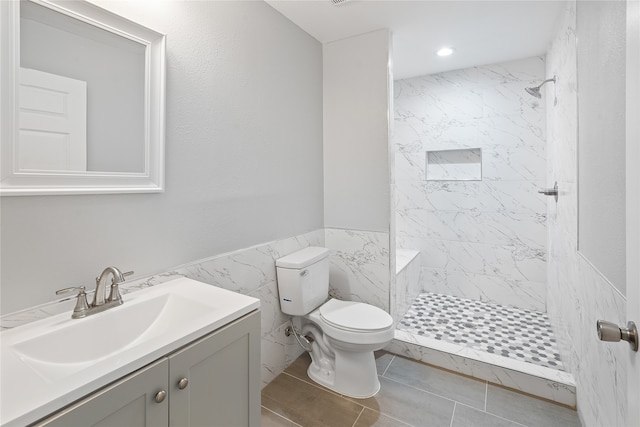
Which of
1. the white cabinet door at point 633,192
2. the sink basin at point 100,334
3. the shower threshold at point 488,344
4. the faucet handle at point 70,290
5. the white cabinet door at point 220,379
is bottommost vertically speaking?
the shower threshold at point 488,344

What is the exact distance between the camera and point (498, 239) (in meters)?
2.99

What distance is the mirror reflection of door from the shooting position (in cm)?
95

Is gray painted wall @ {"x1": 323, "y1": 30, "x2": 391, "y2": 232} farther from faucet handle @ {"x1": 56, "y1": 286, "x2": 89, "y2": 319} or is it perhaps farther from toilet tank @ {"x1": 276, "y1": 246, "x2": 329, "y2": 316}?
faucet handle @ {"x1": 56, "y1": 286, "x2": 89, "y2": 319}

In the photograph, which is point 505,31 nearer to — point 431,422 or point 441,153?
point 441,153

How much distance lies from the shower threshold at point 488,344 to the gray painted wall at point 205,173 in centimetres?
129

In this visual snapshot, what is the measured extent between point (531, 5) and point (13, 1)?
2629 mm

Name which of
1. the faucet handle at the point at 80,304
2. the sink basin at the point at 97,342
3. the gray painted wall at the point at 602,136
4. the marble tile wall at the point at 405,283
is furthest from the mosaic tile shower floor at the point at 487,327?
the faucet handle at the point at 80,304

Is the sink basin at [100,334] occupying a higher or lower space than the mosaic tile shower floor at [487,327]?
higher

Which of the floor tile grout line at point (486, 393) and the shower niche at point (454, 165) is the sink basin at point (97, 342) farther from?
the shower niche at point (454, 165)

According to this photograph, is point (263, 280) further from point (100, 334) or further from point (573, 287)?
point (573, 287)

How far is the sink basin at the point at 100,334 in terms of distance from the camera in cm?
86

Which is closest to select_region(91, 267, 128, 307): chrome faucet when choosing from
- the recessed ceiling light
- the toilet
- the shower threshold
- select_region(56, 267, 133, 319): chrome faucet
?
select_region(56, 267, 133, 319): chrome faucet

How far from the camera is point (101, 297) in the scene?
3.46 feet

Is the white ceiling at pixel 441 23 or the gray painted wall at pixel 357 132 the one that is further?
the gray painted wall at pixel 357 132
